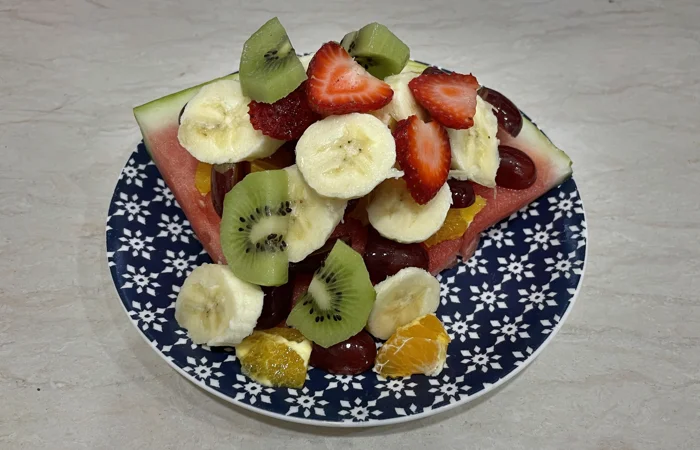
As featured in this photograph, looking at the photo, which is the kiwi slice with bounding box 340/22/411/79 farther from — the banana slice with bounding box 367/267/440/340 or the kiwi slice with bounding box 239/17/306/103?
the banana slice with bounding box 367/267/440/340

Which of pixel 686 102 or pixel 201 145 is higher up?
pixel 201 145

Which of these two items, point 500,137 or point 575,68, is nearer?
point 500,137

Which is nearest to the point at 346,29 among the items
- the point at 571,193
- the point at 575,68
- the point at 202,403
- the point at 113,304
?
the point at 575,68

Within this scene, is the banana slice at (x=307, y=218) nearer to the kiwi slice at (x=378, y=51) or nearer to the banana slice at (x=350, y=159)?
the banana slice at (x=350, y=159)

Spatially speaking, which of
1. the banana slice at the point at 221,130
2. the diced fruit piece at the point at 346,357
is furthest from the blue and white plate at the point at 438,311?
the banana slice at the point at 221,130

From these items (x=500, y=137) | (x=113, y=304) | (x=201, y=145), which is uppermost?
(x=201, y=145)

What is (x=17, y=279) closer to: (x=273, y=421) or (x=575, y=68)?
(x=273, y=421)

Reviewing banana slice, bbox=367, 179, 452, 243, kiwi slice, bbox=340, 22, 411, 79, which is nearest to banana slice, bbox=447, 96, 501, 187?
banana slice, bbox=367, 179, 452, 243

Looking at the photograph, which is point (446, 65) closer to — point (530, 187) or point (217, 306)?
point (530, 187)
